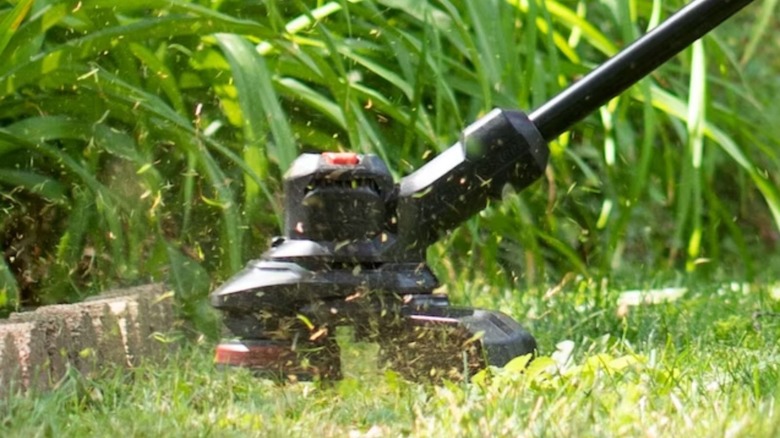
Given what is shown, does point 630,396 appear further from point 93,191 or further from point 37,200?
point 37,200

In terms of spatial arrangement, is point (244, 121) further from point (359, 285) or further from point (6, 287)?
point (359, 285)

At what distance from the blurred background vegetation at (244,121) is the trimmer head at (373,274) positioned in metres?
0.13

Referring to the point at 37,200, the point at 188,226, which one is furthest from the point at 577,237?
the point at 37,200

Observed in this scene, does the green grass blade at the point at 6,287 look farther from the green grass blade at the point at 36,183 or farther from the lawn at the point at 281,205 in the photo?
the green grass blade at the point at 36,183

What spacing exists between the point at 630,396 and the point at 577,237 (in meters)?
2.16

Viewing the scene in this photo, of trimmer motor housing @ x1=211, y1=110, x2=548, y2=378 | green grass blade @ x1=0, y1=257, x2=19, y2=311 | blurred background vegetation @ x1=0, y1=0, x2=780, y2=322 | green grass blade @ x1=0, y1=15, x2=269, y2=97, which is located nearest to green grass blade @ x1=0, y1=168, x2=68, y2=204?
blurred background vegetation @ x1=0, y1=0, x2=780, y2=322

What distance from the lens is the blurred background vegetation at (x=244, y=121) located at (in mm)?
2734

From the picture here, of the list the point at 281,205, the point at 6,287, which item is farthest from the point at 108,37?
the point at 281,205

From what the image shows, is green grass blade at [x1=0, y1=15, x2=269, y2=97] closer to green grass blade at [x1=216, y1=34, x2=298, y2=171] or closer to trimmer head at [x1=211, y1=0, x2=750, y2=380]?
green grass blade at [x1=216, y1=34, x2=298, y2=171]

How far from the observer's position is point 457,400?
6.18ft

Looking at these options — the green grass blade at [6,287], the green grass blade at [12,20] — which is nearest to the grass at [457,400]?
the green grass blade at [6,287]

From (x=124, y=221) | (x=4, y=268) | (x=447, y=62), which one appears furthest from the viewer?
(x=447, y=62)

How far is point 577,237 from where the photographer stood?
3.96 m

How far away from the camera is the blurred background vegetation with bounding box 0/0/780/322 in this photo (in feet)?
8.97
